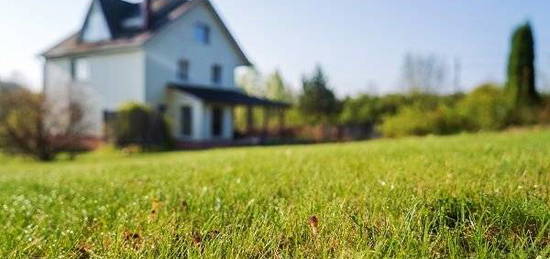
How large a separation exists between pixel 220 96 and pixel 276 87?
24857mm

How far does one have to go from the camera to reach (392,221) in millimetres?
2111

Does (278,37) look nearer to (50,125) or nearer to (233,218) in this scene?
(233,218)

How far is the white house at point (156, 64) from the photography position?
83.3 ft

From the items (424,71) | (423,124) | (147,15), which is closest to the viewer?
(423,124)

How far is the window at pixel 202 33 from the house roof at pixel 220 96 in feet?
9.47

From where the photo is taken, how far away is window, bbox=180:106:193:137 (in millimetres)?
25969

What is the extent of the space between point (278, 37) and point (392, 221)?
6.94 meters

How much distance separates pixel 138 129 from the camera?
70.0 feet

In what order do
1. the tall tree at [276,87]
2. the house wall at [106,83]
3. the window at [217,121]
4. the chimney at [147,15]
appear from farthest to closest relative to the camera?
the tall tree at [276,87]
the window at [217,121]
the chimney at [147,15]
the house wall at [106,83]

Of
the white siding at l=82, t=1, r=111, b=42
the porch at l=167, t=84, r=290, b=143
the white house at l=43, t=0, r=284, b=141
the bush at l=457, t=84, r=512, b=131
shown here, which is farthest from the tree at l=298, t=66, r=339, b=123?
the white siding at l=82, t=1, r=111, b=42

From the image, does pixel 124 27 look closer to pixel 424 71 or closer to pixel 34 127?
pixel 34 127

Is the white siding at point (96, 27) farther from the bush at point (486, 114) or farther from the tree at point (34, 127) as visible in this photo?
the bush at point (486, 114)

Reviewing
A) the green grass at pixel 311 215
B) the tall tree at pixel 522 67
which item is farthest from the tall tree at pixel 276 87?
the green grass at pixel 311 215

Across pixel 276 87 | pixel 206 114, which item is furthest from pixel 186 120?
pixel 276 87
